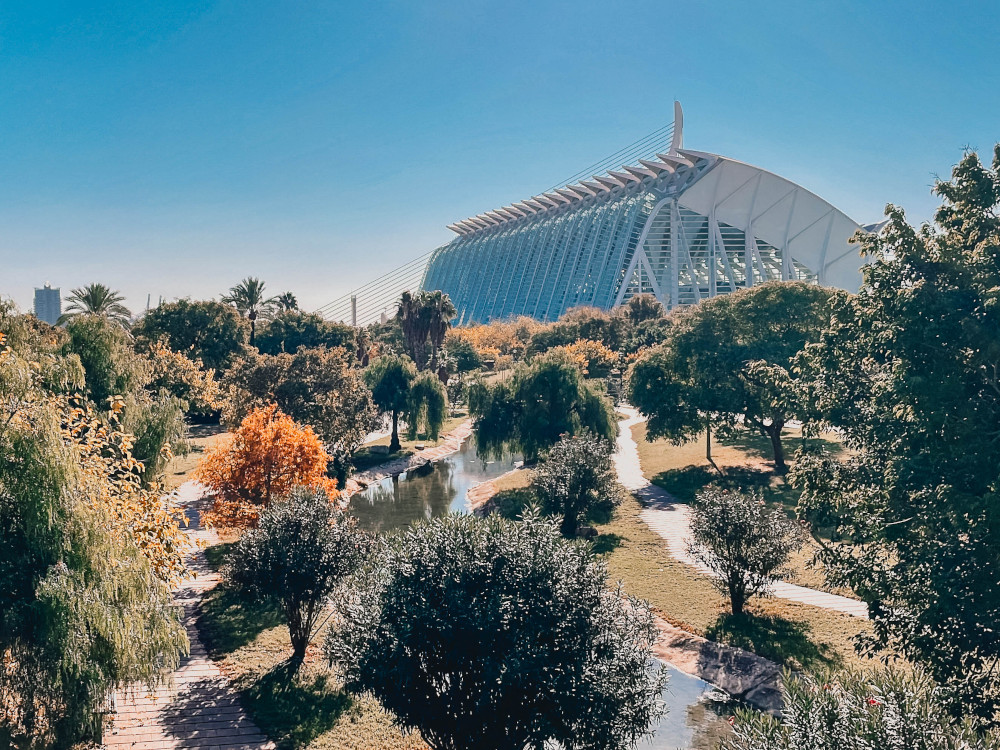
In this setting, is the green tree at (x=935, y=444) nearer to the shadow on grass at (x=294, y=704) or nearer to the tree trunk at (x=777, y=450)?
the shadow on grass at (x=294, y=704)

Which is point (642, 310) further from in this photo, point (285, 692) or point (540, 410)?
point (285, 692)

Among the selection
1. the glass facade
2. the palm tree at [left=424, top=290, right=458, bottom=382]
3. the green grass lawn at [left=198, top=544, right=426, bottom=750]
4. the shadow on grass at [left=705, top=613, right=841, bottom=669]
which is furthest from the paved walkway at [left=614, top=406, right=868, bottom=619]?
the glass facade

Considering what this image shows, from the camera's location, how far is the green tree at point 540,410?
3416cm

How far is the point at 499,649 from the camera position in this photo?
31.0ft

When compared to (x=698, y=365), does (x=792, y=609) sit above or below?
below

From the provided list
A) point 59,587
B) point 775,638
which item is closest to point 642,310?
point 775,638

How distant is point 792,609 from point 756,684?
392cm

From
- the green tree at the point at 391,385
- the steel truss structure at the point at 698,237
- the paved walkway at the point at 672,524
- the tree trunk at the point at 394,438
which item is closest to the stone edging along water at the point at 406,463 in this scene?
the tree trunk at the point at 394,438

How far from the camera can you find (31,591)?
913 centimetres

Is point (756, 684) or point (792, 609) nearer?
point (756, 684)

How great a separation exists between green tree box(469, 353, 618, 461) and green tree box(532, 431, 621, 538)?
7.96 meters

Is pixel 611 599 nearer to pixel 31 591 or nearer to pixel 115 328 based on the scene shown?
pixel 31 591

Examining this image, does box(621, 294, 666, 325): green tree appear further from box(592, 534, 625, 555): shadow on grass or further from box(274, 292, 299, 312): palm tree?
box(592, 534, 625, 555): shadow on grass

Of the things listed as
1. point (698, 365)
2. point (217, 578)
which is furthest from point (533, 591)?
point (698, 365)
